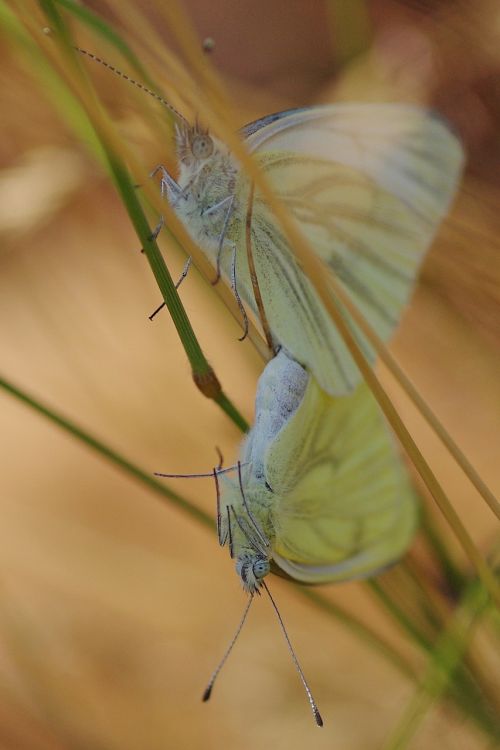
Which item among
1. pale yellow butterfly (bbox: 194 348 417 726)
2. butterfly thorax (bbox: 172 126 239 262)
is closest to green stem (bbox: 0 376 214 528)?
pale yellow butterfly (bbox: 194 348 417 726)

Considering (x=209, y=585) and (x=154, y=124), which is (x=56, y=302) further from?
(x=154, y=124)

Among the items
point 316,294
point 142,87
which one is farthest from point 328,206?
point 142,87

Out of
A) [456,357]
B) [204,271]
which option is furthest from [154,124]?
[456,357]

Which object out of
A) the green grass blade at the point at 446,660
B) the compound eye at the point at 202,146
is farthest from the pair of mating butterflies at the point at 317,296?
the green grass blade at the point at 446,660

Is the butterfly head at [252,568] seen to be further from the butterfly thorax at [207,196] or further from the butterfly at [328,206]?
the butterfly thorax at [207,196]

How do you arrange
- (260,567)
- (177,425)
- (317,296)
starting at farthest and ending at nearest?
1. (177,425)
2. (317,296)
3. (260,567)

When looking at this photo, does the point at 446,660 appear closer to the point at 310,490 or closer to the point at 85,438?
the point at 310,490
